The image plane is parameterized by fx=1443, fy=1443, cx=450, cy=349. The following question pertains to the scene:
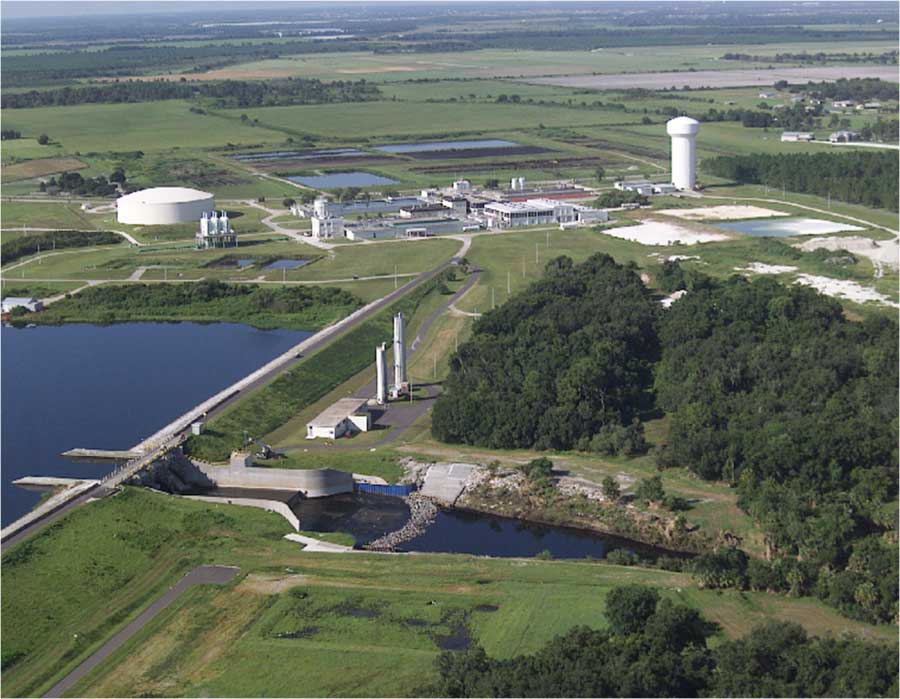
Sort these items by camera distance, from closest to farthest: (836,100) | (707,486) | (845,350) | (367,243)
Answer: (707,486) → (845,350) → (367,243) → (836,100)

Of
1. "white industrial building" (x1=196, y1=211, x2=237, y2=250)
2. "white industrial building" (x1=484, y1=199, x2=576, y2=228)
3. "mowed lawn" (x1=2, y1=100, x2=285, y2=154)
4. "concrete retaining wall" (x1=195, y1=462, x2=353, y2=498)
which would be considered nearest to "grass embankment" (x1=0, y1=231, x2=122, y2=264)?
"white industrial building" (x1=196, y1=211, x2=237, y2=250)

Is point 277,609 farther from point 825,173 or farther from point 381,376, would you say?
point 825,173

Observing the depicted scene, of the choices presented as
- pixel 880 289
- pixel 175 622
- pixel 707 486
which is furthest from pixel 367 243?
pixel 175 622

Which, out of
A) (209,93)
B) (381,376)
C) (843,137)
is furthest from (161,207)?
(209,93)

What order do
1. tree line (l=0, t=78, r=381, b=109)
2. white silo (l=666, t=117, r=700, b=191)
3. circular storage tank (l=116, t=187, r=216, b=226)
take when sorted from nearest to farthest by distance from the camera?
circular storage tank (l=116, t=187, r=216, b=226), white silo (l=666, t=117, r=700, b=191), tree line (l=0, t=78, r=381, b=109)

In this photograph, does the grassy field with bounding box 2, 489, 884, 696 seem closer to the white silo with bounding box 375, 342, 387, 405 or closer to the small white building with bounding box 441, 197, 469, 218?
the white silo with bounding box 375, 342, 387, 405

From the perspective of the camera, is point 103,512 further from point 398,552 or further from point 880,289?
point 880,289

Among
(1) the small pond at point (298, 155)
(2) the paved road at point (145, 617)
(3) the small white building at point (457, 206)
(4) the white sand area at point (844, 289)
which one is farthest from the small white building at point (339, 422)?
(1) the small pond at point (298, 155)
